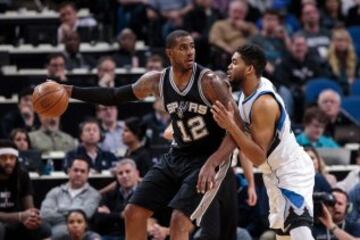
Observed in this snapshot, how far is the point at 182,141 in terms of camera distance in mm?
9648

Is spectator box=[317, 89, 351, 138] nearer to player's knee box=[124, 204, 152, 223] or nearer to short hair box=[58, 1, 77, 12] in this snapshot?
short hair box=[58, 1, 77, 12]

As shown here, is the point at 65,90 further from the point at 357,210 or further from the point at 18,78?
the point at 18,78

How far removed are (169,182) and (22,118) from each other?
4.68m

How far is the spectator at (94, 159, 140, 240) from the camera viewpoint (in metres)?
12.1

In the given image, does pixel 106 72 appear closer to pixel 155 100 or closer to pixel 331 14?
pixel 155 100

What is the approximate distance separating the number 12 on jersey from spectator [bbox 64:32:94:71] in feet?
19.2

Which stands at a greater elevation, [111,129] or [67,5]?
[67,5]

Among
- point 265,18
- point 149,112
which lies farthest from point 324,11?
point 149,112

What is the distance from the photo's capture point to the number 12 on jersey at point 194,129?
955cm

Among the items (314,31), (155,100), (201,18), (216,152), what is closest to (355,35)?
(314,31)

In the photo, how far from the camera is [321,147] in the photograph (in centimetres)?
1381

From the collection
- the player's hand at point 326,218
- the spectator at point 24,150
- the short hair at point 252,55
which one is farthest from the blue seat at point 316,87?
the short hair at point 252,55

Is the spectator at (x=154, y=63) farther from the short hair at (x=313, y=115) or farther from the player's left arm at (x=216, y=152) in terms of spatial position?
the player's left arm at (x=216, y=152)

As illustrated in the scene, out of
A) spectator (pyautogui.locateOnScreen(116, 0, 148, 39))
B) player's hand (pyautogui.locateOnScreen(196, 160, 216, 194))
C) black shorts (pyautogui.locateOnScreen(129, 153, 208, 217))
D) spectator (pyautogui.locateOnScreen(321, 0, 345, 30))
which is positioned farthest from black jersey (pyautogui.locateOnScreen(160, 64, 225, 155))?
spectator (pyautogui.locateOnScreen(321, 0, 345, 30))
